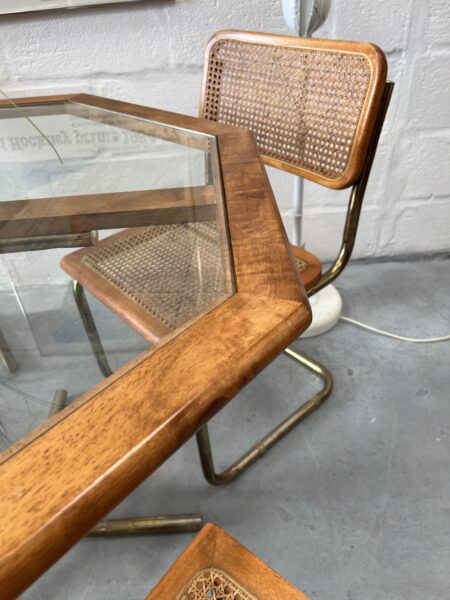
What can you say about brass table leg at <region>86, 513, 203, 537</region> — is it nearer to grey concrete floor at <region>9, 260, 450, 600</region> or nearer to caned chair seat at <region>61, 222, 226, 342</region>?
grey concrete floor at <region>9, 260, 450, 600</region>

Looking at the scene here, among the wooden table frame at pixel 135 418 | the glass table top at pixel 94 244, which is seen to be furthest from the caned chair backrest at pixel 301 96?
the wooden table frame at pixel 135 418

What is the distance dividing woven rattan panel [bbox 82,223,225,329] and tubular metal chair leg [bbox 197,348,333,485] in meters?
0.40

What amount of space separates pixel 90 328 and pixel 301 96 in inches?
26.9

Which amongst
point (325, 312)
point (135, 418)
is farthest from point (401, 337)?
point (135, 418)

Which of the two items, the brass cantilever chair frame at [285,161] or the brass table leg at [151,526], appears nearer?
the brass cantilever chair frame at [285,161]

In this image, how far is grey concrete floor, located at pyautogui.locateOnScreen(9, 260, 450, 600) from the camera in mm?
893

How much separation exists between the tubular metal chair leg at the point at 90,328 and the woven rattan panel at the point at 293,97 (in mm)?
560

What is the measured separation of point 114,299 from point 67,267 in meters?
0.08

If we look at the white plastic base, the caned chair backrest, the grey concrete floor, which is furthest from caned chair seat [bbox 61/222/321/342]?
the white plastic base

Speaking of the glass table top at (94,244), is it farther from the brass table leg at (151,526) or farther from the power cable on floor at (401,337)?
the power cable on floor at (401,337)

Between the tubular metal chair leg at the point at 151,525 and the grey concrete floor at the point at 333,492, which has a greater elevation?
the tubular metal chair leg at the point at 151,525

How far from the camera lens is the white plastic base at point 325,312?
1413 mm

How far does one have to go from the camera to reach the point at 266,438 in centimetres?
111

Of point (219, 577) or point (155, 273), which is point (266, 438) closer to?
point (219, 577)
